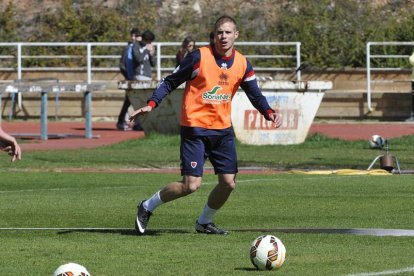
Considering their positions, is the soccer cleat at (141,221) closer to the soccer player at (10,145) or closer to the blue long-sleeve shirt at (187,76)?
the blue long-sleeve shirt at (187,76)

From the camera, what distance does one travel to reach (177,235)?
1253cm

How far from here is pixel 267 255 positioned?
997 cm

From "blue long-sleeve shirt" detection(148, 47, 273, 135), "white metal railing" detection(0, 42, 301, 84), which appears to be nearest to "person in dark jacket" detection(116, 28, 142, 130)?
"white metal railing" detection(0, 42, 301, 84)

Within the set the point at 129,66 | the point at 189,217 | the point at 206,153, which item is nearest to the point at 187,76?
the point at 206,153

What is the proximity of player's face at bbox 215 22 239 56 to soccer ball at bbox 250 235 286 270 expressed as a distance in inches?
115

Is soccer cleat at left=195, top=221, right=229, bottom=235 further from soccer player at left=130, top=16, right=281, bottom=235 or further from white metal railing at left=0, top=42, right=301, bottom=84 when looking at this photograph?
white metal railing at left=0, top=42, right=301, bottom=84

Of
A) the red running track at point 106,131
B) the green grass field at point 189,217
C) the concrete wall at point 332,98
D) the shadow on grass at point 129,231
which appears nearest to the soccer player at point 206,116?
the shadow on grass at point 129,231

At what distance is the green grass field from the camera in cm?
1043

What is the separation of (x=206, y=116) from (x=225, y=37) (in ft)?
2.50

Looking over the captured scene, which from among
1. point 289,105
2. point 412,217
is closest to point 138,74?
point 289,105

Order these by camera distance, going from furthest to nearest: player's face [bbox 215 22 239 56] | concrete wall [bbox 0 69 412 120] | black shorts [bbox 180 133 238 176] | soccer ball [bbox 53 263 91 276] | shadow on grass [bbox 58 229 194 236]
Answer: concrete wall [bbox 0 69 412 120], shadow on grass [bbox 58 229 194 236], black shorts [bbox 180 133 238 176], player's face [bbox 215 22 239 56], soccer ball [bbox 53 263 91 276]

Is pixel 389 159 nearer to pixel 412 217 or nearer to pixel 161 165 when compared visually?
pixel 161 165

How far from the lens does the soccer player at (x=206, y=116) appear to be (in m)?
12.6

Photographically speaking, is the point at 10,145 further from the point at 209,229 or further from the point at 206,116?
the point at 209,229
